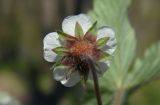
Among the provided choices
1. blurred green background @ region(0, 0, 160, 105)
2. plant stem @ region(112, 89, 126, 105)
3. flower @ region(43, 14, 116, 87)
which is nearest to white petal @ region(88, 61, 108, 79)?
flower @ region(43, 14, 116, 87)

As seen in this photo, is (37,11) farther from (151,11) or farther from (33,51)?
(151,11)

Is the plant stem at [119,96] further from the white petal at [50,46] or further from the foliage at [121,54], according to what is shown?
the white petal at [50,46]

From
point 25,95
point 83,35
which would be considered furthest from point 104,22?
point 25,95

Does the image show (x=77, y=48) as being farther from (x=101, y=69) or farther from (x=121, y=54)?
(x=121, y=54)

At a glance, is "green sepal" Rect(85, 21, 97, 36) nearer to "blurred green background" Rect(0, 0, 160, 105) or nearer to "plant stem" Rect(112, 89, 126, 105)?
"plant stem" Rect(112, 89, 126, 105)

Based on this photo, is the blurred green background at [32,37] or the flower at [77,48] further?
the blurred green background at [32,37]

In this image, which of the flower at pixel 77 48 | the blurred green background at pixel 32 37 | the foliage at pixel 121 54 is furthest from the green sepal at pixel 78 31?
the blurred green background at pixel 32 37

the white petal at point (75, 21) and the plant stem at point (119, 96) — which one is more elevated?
the white petal at point (75, 21)
